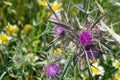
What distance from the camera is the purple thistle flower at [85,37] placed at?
1201 mm

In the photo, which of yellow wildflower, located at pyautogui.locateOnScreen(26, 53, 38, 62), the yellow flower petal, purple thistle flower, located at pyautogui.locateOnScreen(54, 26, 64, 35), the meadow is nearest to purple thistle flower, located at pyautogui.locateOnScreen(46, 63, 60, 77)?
the meadow

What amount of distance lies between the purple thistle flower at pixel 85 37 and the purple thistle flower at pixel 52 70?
0.23 meters

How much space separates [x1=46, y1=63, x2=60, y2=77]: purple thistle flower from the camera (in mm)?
1386

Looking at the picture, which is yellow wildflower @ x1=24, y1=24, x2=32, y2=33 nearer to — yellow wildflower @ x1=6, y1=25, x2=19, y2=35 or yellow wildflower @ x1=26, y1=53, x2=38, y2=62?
yellow wildflower @ x1=6, y1=25, x2=19, y2=35

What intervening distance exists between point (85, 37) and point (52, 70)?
25 cm

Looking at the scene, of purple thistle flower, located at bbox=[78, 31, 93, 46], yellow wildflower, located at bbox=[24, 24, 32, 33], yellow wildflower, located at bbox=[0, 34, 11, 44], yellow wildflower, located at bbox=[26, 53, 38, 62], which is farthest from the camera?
yellow wildflower, located at bbox=[24, 24, 32, 33]

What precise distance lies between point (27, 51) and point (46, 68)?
62 cm

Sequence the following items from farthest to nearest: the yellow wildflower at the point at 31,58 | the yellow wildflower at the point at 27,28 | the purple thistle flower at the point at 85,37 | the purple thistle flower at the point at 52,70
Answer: the yellow wildflower at the point at 27,28 < the yellow wildflower at the point at 31,58 < the purple thistle flower at the point at 52,70 < the purple thistle flower at the point at 85,37

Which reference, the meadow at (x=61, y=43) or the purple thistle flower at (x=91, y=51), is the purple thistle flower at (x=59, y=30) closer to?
the meadow at (x=61, y=43)

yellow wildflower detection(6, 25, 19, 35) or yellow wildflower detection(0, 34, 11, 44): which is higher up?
yellow wildflower detection(6, 25, 19, 35)

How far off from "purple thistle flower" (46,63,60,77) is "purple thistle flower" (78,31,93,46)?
228 millimetres

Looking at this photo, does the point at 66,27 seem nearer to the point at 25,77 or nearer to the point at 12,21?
the point at 25,77

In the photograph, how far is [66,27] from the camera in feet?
3.88

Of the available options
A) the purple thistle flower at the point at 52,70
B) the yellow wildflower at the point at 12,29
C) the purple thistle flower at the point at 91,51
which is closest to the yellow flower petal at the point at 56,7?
the yellow wildflower at the point at 12,29
